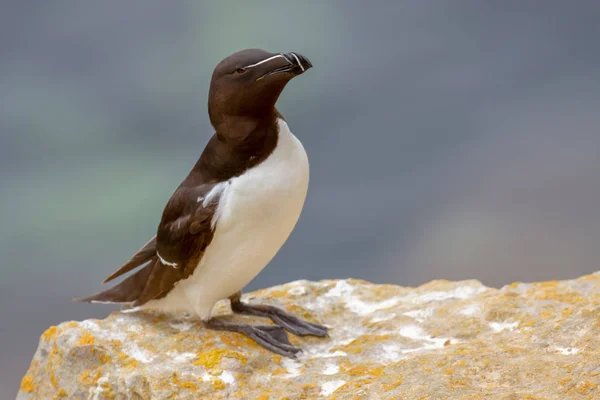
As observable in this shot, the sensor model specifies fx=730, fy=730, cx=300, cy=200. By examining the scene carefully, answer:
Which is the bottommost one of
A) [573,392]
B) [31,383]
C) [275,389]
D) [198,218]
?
[31,383]

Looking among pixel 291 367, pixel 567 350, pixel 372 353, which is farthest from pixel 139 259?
pixel 567 350

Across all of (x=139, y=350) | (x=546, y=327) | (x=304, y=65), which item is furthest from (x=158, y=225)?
(x=546, y=327)

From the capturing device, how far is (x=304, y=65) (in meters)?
4.42

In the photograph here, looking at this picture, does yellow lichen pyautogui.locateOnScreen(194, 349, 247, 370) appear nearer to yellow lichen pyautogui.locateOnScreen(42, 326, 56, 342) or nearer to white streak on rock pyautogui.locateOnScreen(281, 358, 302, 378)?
white streak on rock pyautogui.locateOnScreen(281, 358, 302, 378)

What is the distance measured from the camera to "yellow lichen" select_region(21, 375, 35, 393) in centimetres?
540

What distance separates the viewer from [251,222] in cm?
483

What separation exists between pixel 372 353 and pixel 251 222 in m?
1.19

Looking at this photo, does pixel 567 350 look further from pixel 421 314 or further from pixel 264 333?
pixel 264 333

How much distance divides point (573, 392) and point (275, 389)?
67.3 inches

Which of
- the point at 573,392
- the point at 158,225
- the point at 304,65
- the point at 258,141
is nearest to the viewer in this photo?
the point at 573,392

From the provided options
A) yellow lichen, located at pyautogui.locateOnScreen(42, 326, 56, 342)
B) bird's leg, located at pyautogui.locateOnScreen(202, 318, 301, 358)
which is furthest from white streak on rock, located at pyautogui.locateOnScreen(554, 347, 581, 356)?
yellow lichen, located at pyautogui.locateOnScreen(42, 326, 56, 342)

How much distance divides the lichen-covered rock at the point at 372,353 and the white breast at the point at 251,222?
36 centimetres

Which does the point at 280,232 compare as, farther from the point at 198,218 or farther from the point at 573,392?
the point at 573,392

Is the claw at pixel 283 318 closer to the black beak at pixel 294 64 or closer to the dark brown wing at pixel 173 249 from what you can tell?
the dark brown wing at pixel 173 249
